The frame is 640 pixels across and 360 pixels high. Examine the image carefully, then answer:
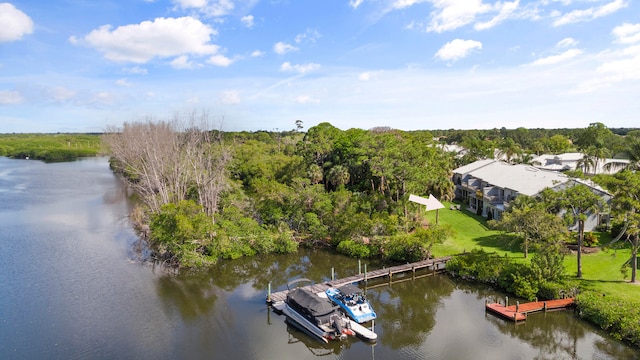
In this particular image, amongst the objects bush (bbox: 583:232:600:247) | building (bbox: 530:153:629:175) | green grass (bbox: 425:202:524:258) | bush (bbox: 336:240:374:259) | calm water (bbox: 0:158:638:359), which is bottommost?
calm water (bbox: 0:158:638:359)

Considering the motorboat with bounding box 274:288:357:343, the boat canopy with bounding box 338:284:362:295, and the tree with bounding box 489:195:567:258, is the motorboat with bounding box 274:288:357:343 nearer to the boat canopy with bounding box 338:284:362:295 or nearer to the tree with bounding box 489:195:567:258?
the boat canopy with bounding box 338:284:362:295

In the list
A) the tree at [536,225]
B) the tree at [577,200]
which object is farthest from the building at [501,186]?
the tree at [577,200]

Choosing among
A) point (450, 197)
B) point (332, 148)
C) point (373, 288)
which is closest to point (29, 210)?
point (332, 148)

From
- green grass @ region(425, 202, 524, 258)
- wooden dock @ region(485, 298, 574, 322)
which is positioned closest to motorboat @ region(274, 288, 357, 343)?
wooden dock @ region(485, 298, 574, 322)

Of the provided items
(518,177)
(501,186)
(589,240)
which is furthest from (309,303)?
(518,177)

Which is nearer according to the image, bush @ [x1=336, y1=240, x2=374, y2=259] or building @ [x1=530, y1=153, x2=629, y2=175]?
bush @ [x1=336, y1=240, x2=374, y2=259]
